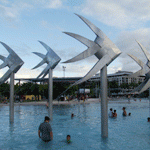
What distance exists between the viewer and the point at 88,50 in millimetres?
11266

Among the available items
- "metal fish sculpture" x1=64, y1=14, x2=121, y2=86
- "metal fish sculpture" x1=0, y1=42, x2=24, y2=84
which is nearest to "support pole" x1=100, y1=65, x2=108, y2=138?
"metal fish sculpture" x1=64, y1=14, x2=121, y2=86

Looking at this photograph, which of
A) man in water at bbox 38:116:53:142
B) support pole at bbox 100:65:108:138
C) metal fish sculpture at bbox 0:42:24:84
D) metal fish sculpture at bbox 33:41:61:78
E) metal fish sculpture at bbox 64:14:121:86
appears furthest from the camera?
metal fish sculpture at bbox 33:41:61:78

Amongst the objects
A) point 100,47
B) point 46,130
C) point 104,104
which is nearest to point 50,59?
point 100,47

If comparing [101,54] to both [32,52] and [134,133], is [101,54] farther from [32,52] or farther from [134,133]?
[32,52]

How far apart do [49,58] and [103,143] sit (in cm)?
952

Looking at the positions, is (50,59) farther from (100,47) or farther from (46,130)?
(46,130)

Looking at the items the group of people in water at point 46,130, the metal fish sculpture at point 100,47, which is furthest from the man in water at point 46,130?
the metal fish sculpture at point 100,47

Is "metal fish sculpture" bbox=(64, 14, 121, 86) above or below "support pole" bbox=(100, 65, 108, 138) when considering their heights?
above

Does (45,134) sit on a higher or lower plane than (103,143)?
higher

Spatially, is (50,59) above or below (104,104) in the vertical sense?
above

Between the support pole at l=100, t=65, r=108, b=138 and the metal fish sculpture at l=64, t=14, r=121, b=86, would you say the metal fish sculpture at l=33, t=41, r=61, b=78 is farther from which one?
the support pole at l=100, t=65, r=108, b=138

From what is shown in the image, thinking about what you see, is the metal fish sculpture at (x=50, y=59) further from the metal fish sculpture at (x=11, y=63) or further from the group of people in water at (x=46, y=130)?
the group of people in water at (x=46, y=130)

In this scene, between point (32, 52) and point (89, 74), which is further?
Answer: point (32, 52)

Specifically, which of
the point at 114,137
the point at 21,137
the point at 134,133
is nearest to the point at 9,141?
the point at 21,137
